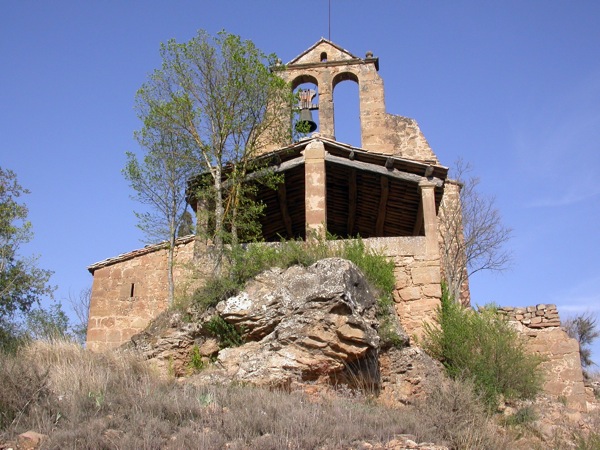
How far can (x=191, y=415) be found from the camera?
856cm

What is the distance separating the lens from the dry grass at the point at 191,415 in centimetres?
775

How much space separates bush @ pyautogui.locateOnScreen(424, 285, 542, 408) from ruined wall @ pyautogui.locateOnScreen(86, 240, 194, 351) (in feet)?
19.6

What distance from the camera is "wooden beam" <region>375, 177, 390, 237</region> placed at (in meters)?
16.8

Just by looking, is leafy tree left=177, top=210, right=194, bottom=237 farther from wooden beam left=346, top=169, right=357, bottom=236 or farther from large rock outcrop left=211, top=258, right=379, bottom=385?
large rock outcrop left=211, top=258, right=379, bottom=385

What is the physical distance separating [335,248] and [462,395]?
4746 millimetres

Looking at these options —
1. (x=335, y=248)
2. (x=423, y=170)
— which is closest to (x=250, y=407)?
(x=335, y=248)

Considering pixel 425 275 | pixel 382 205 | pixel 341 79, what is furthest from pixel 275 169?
pixel 341 79

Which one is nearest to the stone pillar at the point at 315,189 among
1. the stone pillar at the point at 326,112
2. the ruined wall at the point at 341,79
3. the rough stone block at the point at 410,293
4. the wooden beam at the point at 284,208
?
the wooden beam at the point at 284,208

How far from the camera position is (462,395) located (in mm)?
10383

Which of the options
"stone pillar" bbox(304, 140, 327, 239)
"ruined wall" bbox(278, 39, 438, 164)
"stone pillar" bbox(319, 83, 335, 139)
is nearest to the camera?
"stone pillar" bbox(304, 140, 327, 239)

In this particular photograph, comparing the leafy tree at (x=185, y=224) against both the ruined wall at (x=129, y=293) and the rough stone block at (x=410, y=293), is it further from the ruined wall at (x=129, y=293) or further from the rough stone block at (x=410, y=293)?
the rough stone block at (x=410, y=293)

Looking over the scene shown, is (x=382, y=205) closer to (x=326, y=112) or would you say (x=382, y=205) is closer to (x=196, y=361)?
(x=326, y=112)

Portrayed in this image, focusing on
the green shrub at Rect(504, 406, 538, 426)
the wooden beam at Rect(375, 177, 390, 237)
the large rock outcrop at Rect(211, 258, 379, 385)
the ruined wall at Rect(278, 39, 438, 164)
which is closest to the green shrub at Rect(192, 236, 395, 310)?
the large rock outcrop at Rect(211, 258, 379, 385)

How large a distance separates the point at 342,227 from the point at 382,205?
8.30 ft
